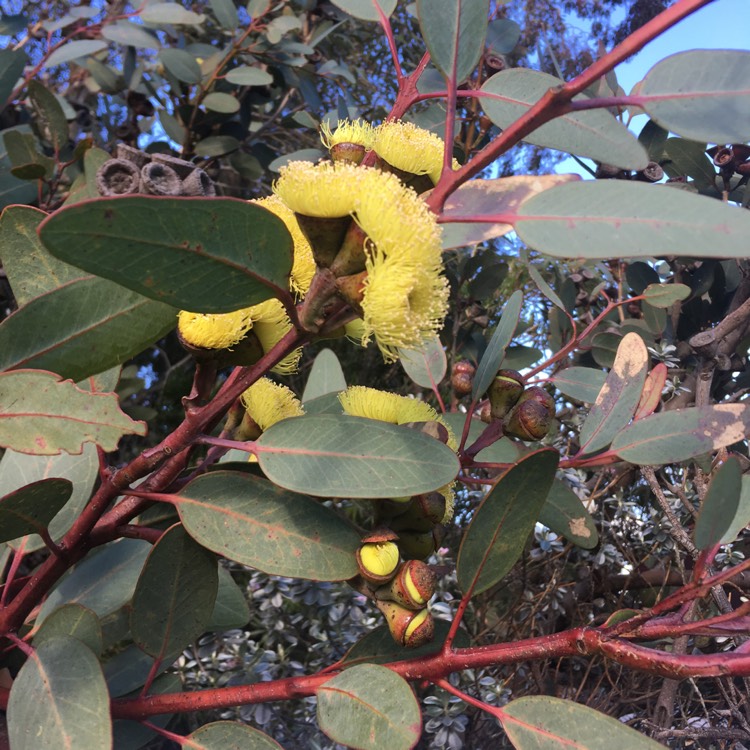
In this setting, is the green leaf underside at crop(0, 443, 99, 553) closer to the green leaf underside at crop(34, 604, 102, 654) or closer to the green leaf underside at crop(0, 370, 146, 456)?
the green leaf underside at crop(34, 604, 102, 654)

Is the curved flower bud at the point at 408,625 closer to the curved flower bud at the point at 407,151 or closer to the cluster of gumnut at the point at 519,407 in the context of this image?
the cluster of gumnut at the point at 519,407

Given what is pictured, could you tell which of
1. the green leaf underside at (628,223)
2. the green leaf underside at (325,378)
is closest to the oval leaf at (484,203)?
the green leaf underside at (628,223)

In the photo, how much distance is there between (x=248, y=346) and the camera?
1.71ft

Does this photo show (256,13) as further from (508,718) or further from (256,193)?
(508,718)

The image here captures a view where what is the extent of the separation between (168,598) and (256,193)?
5.82 ft

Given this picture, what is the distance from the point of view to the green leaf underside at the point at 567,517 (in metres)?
0.70

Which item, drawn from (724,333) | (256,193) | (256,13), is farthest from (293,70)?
(724,333)

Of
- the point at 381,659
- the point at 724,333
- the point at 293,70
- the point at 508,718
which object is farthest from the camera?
the point at 293,70

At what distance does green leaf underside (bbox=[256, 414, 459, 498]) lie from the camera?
18.3 inches

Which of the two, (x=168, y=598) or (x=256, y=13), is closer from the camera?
(x=168, y=598)

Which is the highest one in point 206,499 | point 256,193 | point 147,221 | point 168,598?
point 147,221

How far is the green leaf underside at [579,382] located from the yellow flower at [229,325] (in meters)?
0.53

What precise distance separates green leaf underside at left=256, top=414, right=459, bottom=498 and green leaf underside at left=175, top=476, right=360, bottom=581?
5 cm

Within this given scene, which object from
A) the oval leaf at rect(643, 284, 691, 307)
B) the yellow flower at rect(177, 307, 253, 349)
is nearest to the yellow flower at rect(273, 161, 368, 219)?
the yellow flower at rect(177, 307, 253, 349)
